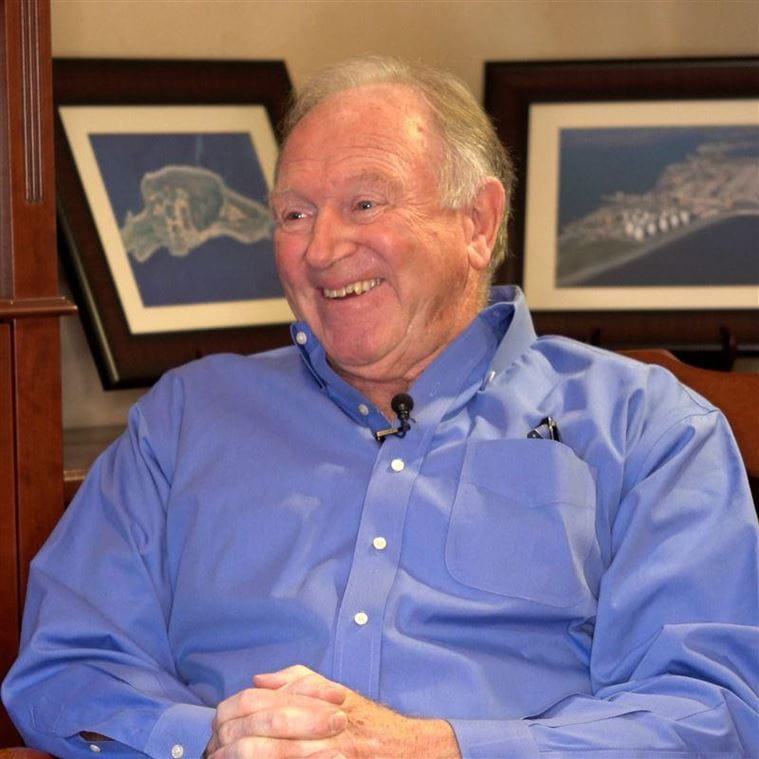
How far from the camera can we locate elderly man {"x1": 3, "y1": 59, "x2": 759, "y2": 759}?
5.84 feet

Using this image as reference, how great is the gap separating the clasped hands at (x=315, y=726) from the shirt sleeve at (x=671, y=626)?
0.16ft

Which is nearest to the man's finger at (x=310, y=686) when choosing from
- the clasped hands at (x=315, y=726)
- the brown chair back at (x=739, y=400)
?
the clasped hands at (x=315, y=726)

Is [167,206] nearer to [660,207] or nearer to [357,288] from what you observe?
[357,288]

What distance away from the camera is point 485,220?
2.11 meters

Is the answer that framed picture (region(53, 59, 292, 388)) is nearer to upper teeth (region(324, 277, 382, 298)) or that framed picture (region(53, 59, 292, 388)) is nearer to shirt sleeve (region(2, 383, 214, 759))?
shirt sleeve (region(2, 383, 214, 759))

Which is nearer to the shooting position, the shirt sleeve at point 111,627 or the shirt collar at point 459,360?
the shirt sleeve at point 111,627

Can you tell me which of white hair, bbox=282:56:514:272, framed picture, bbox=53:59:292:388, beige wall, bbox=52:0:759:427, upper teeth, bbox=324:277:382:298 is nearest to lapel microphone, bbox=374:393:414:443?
upper teeth, bbox=324:277:382:298

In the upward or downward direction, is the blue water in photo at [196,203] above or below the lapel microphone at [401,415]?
above

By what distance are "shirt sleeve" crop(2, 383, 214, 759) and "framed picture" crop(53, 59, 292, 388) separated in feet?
1.50

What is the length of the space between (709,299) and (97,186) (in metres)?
1.11

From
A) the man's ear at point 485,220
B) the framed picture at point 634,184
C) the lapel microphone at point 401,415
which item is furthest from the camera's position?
the framed picture at point 634,184

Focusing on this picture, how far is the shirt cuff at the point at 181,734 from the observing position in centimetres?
181

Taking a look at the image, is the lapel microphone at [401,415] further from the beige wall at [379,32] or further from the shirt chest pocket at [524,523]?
the beige wall at [379,32]

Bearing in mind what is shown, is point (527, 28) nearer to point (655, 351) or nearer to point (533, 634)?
point (655, 351)
